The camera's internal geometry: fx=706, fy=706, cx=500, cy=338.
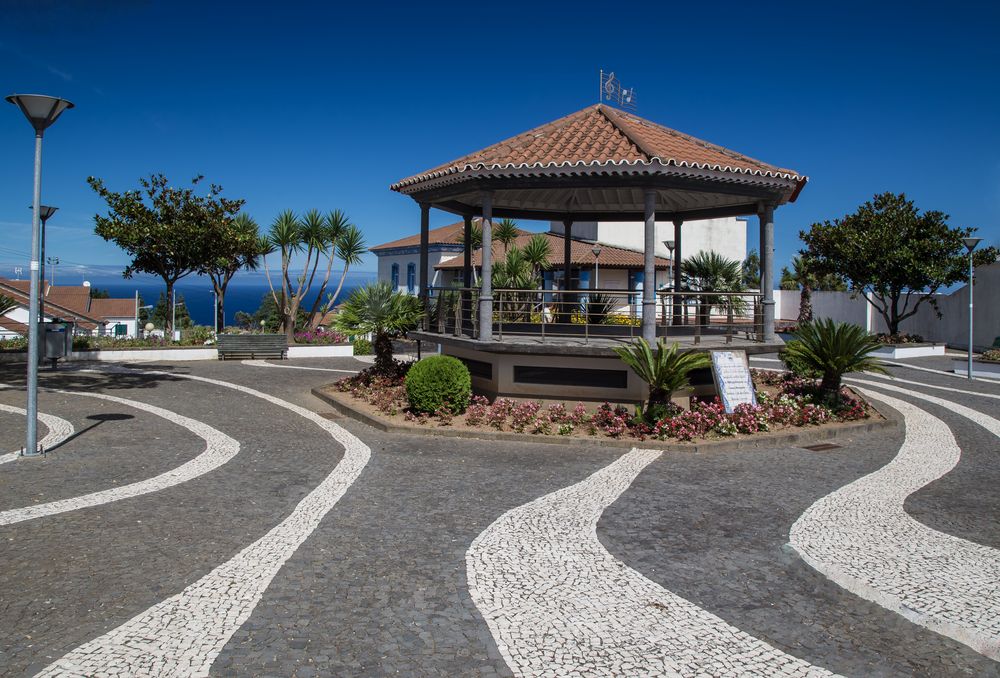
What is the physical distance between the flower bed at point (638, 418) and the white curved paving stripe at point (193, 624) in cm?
576

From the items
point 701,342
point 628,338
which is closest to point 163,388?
point 628,338

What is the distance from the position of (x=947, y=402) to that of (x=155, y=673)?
18689mm

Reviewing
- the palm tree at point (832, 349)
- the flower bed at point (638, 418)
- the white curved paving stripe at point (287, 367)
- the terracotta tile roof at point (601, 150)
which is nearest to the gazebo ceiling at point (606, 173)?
the terracotta tile roof at point (601, 150)

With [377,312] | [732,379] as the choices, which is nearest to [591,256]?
[377,312]

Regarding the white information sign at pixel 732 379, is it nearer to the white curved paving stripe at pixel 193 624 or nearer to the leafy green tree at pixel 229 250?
the white curved paving stripe at pixel 193 624

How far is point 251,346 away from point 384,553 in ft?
73.9

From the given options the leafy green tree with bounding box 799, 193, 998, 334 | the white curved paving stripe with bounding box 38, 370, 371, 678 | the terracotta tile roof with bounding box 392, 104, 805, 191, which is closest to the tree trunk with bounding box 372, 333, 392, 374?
the terracotta tile roof with bounding box 392, 104, 805, 191

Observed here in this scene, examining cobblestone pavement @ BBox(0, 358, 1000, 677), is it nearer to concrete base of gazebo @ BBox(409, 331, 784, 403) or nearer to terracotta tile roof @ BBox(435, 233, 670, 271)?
concrete base of gazebo @ BBox(409, 331, 784, 403)

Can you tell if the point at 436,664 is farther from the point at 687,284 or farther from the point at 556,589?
the point at 687,284

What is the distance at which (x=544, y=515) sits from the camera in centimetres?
767

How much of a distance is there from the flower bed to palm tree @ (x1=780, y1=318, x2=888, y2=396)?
53cm

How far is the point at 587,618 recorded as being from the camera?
5.15 metres

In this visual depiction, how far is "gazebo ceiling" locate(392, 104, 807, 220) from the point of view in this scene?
12.9 meters

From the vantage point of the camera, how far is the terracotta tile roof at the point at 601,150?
13.0 m
